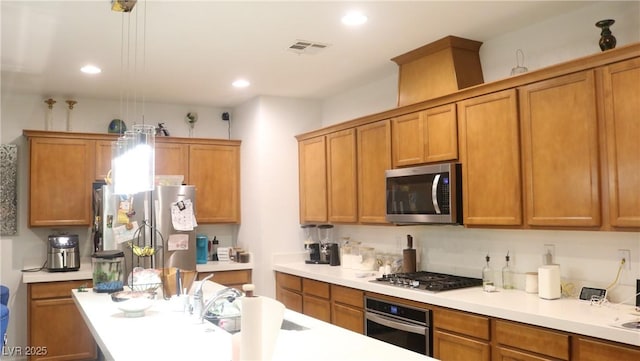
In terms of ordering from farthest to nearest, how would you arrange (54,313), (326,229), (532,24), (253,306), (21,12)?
1. (326,229)
2. (54,313)
3. (532,24)
4. (21,12)
5. (253,306)

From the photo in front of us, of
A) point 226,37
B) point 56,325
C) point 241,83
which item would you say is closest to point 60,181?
point 56,325

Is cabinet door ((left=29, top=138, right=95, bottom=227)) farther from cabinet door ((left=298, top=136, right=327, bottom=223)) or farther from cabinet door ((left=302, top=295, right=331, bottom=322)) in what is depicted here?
cabinet door ((left=302, top=295, right=331, bottom=322))

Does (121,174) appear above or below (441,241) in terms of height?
above

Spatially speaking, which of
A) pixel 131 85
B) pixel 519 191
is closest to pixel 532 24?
pixel 519 191

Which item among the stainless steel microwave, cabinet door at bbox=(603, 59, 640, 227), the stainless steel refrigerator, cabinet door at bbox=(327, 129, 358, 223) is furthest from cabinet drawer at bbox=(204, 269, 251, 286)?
cabinet door at bbox=(603, 59, 640, 227)

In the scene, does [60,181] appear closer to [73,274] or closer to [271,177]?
[73,274]

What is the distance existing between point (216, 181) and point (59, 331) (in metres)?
2.24

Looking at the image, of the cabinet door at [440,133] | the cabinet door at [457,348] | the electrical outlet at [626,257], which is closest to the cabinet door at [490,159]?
the cabinet door at [440,133]

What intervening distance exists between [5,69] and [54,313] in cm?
234

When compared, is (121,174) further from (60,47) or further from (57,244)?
(57,244)

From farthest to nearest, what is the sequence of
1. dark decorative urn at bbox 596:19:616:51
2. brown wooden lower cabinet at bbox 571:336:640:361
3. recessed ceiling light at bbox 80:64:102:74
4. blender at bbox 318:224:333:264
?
blender at bbox 318:224:333:264 → recessed ceiling light at bbox 80:64:102:74 → dark decorative urn at bbox 596:19:616:51 → brown wooden lower cabinet at bbox 571:336:640:361

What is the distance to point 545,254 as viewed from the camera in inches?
134

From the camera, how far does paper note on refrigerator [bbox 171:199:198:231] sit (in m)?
5.30

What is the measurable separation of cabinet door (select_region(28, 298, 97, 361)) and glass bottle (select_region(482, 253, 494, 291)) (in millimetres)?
3749
